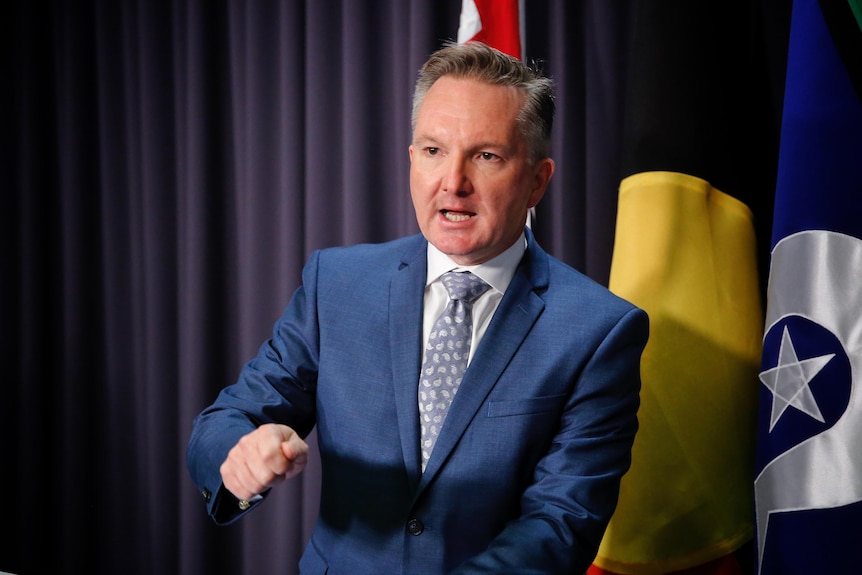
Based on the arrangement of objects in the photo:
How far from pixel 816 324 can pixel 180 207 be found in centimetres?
185

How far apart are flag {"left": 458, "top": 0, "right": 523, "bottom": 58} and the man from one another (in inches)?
20.5

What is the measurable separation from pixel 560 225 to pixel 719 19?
2.22 feet

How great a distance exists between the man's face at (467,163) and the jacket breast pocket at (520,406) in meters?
0.25

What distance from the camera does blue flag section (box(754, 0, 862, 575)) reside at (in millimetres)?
1375

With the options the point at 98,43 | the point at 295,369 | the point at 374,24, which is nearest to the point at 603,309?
the point at 295,369

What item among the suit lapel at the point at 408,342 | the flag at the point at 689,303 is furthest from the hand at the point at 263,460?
the flag at the point at 689,303

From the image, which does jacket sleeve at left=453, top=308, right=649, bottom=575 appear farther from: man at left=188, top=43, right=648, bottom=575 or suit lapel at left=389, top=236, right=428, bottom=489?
suit lapel at left=389, top=236, right=428, bottom=489

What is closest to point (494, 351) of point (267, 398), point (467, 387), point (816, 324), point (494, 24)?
point (467, 387)

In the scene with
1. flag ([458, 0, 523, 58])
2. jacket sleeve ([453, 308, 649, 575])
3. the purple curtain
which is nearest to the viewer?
jacket sleeve ([453, 308, 649, 575])

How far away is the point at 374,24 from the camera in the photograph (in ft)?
7.40

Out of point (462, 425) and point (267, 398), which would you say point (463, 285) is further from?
point (267, 398)

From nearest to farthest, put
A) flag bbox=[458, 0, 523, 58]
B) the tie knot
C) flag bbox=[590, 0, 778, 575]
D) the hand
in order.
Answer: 1. the hand
2. the tie knot
3. flag bbox=[590, 0, 778, 575]
4. flag bbox=[458, 0, 523, 58]

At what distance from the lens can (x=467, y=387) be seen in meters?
1.27

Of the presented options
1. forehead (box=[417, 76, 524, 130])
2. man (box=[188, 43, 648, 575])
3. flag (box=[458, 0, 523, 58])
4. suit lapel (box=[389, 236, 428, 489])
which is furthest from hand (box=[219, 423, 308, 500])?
flag (box=[458, 0, 523, 58])
